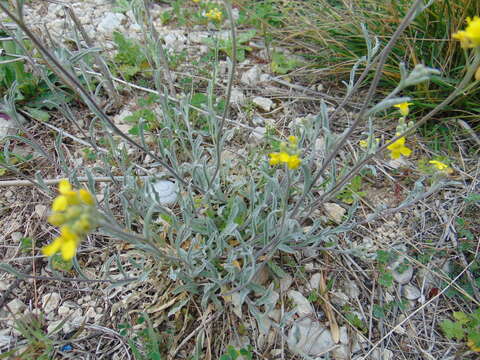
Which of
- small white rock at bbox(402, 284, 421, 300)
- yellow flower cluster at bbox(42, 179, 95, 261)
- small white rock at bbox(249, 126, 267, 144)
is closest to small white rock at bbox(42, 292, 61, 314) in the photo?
yellow flower cluster at bbox(42, 179, 95, 261)

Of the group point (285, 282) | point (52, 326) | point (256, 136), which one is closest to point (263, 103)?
point (256, 136)

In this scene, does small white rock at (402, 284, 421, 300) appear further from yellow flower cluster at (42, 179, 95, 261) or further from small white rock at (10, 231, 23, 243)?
small white rock at (10, 231, 23, 243)

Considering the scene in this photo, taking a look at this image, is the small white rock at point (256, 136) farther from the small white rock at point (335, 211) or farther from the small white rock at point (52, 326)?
the small white rock at point (52, 326)

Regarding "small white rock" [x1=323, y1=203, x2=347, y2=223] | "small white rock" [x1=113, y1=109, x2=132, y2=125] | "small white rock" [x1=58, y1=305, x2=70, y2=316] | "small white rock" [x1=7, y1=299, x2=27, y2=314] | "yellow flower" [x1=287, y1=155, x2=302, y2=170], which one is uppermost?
"yellow flower" [x1=287, y1=155, x2=302, y2=170]

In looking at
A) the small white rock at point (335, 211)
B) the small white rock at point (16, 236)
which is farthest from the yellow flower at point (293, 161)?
the small white rock at point (16, 236)

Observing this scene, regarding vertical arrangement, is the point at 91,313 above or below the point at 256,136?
below

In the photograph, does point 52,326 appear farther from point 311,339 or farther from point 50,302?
point 311,339

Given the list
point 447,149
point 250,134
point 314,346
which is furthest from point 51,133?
point 447,149

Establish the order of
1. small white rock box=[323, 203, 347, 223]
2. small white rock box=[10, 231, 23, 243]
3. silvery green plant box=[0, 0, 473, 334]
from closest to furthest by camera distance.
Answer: silvery green plant box=[0, 0, 473, 334] → small white rock box=[10, 231, 23, 243] → small white rock box=[323, 203, 347, 223]
